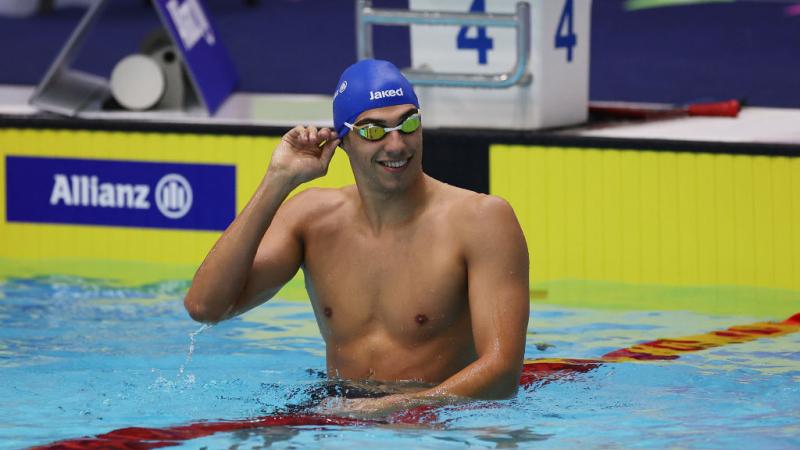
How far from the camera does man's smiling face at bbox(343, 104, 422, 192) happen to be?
13.8ft

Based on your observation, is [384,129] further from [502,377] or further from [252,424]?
[252,424]

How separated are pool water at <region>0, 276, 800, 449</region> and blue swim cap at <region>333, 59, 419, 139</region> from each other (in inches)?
32.0

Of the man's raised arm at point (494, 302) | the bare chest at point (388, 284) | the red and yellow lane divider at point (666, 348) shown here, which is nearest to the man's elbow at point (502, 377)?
the man's raised arm at point (494, 302)

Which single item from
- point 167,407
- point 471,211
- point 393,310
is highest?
point 471,211

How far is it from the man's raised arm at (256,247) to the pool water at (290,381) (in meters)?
0.37

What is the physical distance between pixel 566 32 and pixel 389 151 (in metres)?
3.13

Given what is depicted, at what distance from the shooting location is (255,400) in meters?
4.91

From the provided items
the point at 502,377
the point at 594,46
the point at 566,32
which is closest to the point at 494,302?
the point at 502,377

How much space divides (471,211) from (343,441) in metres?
0.69

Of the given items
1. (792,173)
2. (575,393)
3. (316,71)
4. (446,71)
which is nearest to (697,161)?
(792,173)

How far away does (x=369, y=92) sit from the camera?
170 inches

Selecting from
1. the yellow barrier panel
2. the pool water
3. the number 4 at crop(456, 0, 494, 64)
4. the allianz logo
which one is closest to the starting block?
the number 4 at crop(456, 0, 494, 64)

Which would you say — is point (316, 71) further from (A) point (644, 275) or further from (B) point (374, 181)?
(B) point (374, 181)

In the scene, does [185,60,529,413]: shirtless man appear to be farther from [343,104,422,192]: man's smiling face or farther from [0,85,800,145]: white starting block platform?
[0,85,800,145]: white starting block platform
